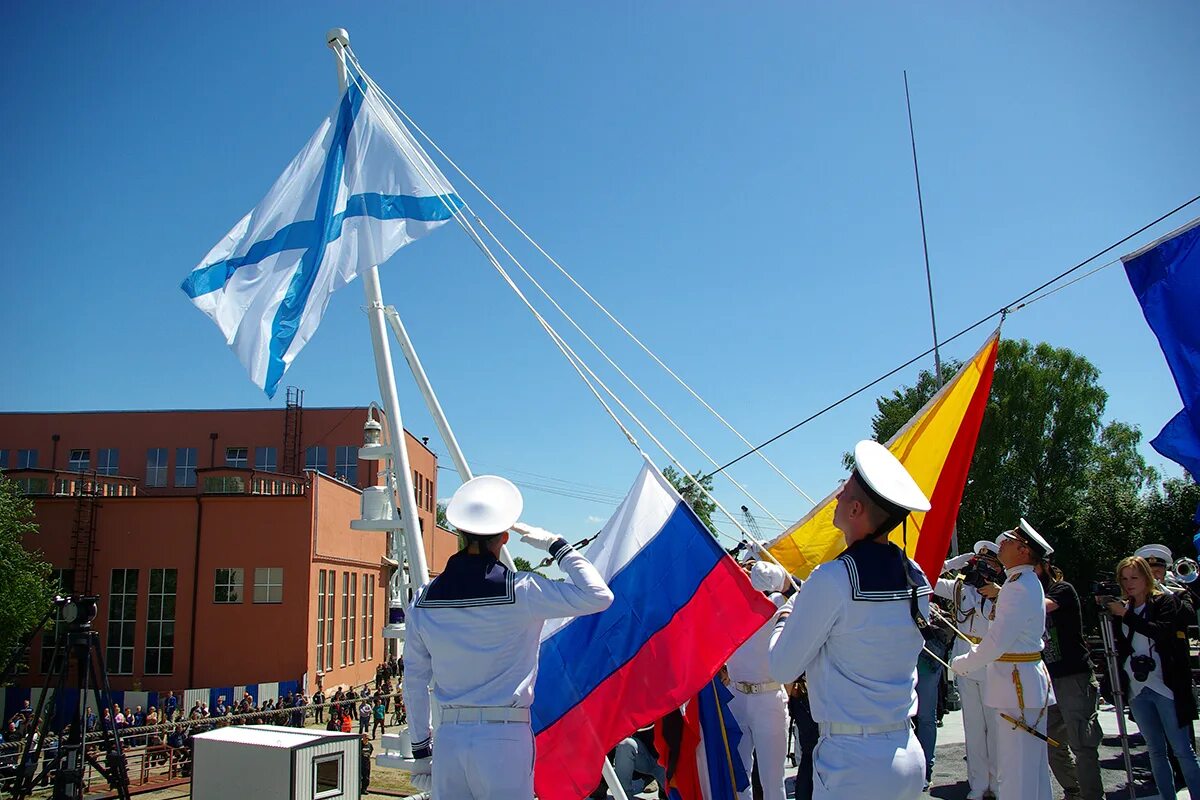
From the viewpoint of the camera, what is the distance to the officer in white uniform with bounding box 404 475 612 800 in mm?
3965

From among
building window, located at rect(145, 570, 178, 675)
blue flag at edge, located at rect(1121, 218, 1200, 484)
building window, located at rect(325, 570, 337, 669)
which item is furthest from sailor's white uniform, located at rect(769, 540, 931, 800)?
building window, located at rect(325, 570, 337, 669)

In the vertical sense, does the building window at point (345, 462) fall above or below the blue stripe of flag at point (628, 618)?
above

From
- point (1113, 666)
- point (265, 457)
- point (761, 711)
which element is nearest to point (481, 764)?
point (761, 711)

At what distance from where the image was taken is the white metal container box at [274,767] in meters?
6.91

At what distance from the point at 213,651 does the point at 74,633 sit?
1114 inches

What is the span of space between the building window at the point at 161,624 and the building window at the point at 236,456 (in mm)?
14703

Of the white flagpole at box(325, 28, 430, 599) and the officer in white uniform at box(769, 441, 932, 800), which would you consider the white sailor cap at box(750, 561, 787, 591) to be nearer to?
the officer in white uniform at box(769, 441, 932, 800)

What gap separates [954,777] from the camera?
805cm

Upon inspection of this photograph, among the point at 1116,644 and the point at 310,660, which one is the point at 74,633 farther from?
the point at 310,660

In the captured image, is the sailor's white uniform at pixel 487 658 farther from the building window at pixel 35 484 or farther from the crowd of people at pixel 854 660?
the building window at pixel 35 484

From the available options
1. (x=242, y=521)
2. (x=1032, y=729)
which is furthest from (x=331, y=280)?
(x=242, y=521)

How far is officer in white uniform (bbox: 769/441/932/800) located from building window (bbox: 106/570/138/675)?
3559cm

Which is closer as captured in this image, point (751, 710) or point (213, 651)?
point (751, 710)

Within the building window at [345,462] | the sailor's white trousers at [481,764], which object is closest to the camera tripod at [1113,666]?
the sailor's white trousers at [481,764]
